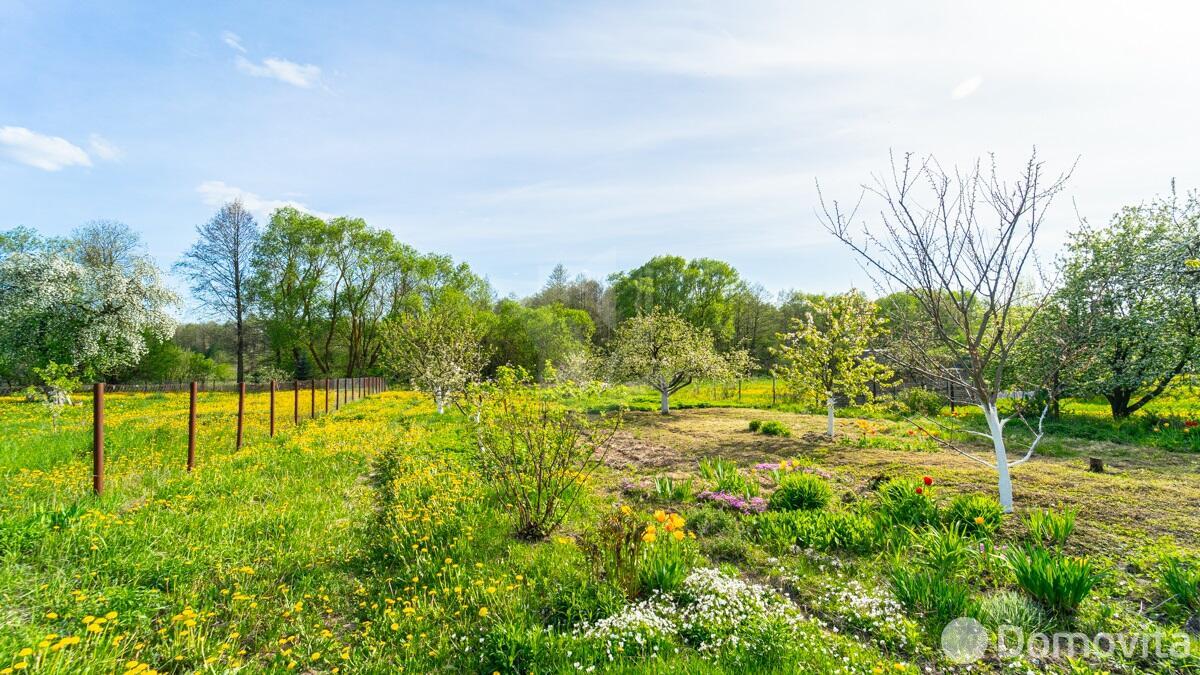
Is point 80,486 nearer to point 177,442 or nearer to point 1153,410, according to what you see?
point 177,442

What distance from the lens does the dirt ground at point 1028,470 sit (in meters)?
4.73

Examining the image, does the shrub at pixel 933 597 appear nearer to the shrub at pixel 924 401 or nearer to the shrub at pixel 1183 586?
the shrub at pixel 1183 586

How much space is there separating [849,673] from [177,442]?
11863 millimetres

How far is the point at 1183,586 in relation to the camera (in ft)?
10.8

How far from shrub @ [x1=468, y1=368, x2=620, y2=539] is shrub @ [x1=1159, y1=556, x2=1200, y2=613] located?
4.40 m

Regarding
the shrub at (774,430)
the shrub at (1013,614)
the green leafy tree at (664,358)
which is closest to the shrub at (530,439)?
the shrub at (1013,614)

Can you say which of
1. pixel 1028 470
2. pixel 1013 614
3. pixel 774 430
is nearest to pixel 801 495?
pixel 1013 614

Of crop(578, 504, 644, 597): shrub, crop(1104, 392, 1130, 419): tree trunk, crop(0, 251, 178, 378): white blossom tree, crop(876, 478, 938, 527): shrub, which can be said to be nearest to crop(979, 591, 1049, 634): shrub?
crop(876, 478, 938, 527): shrub

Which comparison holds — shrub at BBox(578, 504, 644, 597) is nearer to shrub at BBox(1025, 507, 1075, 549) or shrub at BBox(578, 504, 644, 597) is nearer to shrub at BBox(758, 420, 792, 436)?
shrub at BBox(1025, 507, 1075, 549)

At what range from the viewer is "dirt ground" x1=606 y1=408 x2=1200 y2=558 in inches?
186

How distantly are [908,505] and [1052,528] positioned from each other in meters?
1.12

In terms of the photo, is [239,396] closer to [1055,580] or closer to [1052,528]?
[1055,580]

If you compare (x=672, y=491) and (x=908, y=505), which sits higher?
(x=908, y=505)

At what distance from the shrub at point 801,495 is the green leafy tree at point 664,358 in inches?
451
